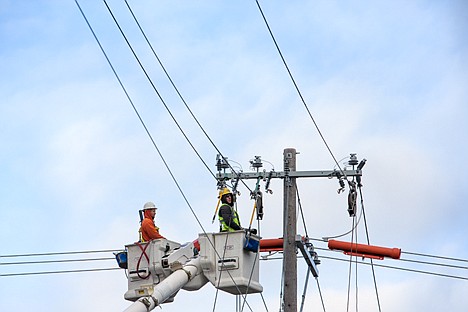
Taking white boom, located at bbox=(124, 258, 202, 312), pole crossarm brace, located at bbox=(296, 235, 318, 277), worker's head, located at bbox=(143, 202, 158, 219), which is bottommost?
white boom, located at bbox=(124, 258, 202, 312)

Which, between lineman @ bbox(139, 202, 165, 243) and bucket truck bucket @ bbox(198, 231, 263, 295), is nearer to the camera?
bucket truck bucket @ bbox(198, 231, 263, 295)

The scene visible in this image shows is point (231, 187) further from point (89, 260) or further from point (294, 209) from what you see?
point (89, 260)

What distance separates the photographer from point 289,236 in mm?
23891

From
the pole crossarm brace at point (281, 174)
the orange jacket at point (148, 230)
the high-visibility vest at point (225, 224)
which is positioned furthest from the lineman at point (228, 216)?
the orange jacket at point (148, 230)

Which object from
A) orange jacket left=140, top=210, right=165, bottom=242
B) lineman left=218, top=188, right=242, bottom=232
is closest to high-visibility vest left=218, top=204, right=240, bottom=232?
lineman left=218, top=188, right=242, bottom=232

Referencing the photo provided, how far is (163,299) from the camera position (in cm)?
2278

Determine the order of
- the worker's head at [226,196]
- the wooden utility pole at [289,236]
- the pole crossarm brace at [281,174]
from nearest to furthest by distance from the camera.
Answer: the wooden utility pole at [289,236]
the worker's head at [226,196]
the pole crossarm brace at [281,174]

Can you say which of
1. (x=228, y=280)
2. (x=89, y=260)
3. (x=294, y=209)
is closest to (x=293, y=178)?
(x=294, y=209)

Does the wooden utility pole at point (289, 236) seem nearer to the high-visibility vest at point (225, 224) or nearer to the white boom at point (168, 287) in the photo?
the high-visibility vest at point (225, 224)

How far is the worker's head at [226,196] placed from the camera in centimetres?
2380

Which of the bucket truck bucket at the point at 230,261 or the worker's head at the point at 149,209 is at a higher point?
the worker's head at the point at 149,209

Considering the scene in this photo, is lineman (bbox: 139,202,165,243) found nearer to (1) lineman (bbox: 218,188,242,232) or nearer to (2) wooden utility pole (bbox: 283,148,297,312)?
(1) lineman (bbox: 218,188,242,232)

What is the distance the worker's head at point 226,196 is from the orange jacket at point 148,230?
1210 millimetres

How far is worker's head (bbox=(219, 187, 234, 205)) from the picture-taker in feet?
78.1
